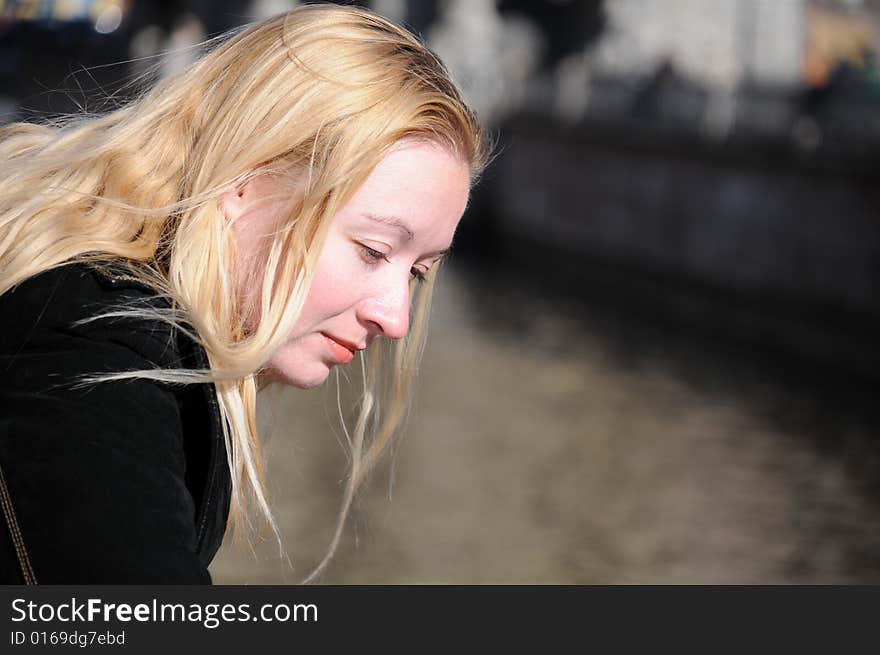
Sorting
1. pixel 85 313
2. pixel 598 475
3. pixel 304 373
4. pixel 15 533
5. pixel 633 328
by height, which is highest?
pixel 633 328

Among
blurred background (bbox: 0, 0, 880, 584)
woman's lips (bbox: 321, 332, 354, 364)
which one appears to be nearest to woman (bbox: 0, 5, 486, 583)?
woman's lips (bbox: 321, 332, 354, 364)

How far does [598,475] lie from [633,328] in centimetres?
736

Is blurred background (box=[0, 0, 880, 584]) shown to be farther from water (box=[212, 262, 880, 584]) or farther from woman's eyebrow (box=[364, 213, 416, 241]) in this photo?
woman's eyebrow (box=[364, 213, 416, 241])

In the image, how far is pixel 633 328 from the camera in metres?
17.6

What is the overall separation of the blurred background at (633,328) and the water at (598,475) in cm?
3

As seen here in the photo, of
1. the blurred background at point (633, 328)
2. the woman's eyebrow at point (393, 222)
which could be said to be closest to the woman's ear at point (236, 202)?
the woman's eyebrow at point (393, 222)

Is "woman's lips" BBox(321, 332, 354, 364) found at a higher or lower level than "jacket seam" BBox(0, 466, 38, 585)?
higher

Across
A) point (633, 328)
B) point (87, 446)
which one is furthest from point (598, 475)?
point (87, 446)

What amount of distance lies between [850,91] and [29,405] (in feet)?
56.3

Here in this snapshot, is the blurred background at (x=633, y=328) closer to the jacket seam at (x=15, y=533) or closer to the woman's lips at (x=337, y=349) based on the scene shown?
the woman's lips at (x=337, y=349)

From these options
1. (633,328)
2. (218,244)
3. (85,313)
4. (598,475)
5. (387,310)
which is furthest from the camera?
(633,328)

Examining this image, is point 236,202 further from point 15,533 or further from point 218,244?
point 15,533

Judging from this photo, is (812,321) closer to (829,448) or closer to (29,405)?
(829,448)

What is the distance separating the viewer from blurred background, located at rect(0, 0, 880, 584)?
8.51m
